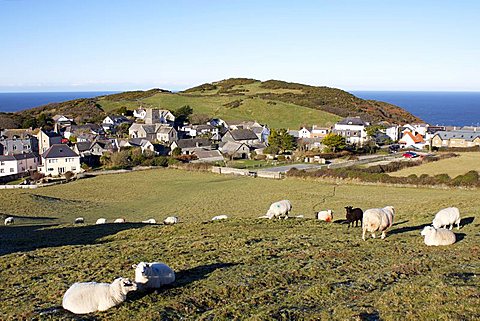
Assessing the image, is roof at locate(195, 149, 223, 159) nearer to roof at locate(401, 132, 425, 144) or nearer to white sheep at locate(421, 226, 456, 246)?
roof at locate(401, 132, 425, 144)

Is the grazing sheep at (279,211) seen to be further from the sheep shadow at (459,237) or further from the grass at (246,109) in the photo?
the grass at (246,109)

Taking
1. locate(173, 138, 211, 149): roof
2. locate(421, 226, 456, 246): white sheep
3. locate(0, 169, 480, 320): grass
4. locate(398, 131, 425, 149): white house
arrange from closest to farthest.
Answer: locate(0, 169, 480, 320): grass < locate(421, 226, 456, 246): white sheep < locate(173, 138, 211, 149): roof < locate(398, 131, 425, 149): white house

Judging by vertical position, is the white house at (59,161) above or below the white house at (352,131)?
below

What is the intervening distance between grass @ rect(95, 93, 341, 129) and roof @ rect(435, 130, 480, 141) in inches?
1296

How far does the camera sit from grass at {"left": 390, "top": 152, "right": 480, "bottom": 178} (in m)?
58.3

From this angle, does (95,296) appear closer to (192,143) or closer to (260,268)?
(260,268)

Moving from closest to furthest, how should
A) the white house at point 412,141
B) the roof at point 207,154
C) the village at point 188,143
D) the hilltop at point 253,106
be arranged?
the village at point 188,143 < the roof at point 207,154 < the white house at point 412,141 < the hilltop at point 253,106

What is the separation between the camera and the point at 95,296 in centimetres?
1129

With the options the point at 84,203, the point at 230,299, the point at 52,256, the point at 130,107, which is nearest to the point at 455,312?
the point at 230,299

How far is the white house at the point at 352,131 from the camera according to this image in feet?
318

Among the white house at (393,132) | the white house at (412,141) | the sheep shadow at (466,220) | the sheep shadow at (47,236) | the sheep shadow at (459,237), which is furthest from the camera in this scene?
the white house at (393,132)

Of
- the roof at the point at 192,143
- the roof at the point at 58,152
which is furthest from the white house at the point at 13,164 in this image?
the roof at the point at 192,143

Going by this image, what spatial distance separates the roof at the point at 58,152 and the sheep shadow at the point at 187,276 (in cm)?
5866

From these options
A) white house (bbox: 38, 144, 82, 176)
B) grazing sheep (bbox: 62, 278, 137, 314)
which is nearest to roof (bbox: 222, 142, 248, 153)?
white house (bbox: 38, 144, 82, 176)
